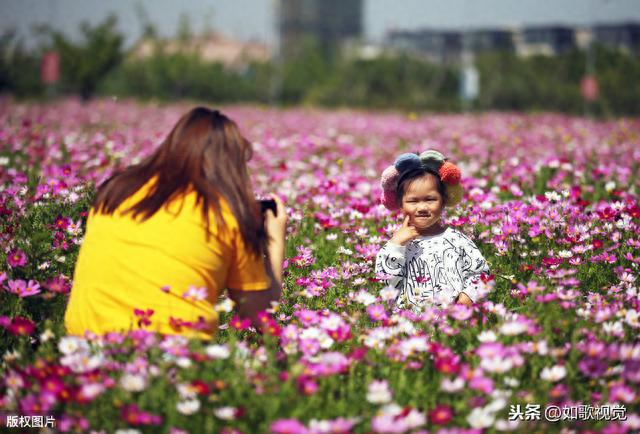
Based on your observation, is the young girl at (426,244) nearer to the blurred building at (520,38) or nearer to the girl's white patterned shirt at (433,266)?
the girl's white patterned shirt at (433,266)

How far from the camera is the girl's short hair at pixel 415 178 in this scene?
3.57 m

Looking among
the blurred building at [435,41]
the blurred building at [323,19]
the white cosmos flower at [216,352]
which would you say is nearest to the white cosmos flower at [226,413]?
the white cosmos flower at [216,352]

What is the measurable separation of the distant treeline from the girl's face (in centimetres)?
2813

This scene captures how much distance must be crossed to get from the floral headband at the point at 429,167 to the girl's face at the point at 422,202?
0.08 meters

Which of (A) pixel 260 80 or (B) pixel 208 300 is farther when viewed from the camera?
(A) pixel 260 80

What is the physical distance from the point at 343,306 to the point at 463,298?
0.56 m

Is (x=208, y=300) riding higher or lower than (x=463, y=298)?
higher

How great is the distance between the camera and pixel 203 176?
99.7 inches

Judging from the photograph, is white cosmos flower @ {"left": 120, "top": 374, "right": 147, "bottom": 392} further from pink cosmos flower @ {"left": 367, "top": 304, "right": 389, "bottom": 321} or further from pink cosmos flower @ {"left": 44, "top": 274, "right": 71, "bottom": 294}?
pink cosmos flower @ {"left": 367, "top": 304, "right": 389, "bottom": 321}

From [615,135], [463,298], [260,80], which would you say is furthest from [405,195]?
[260,80]

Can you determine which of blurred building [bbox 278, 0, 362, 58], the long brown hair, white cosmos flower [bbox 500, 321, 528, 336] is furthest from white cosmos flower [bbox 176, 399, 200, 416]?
blurred building [bbox 278, 0, 362, 58]

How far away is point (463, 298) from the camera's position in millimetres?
3338

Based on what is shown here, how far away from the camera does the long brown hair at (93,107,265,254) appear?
2.50 m

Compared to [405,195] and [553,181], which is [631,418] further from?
[553,181]
